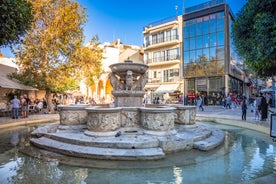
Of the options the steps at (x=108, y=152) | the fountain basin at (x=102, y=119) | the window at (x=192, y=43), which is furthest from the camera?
the window at (x=192, y=43)

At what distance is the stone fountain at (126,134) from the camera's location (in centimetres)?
478

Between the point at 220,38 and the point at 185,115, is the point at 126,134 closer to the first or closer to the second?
the point at 185,115

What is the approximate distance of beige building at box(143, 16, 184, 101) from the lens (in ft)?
97.9

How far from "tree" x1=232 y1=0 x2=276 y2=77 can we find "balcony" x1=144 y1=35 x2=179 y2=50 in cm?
2283

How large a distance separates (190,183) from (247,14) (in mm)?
6524

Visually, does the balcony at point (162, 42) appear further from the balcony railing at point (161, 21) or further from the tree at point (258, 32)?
the tree at point (258, 32)

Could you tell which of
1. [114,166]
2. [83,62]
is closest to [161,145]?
[114,166]

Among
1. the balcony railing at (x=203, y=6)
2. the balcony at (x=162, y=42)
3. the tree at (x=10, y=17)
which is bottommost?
the tree at (x=10, y=17)

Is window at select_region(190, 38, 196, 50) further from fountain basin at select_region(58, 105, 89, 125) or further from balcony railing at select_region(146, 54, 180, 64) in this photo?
fountain basin at select_region(58, 105, 89, 125)

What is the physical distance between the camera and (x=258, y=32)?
19.9 feet

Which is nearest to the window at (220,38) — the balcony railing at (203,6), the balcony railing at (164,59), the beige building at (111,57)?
the balcony railing at (203,6)

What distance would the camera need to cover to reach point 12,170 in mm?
4004

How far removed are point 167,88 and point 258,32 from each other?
78.8 feet

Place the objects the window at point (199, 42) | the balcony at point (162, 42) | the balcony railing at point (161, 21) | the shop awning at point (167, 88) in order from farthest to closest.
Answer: the balcony railing at point (161, 21) → the balcony at point (162, 42) → the shop awning at point (167, 88) → the window at point (199, 42)
